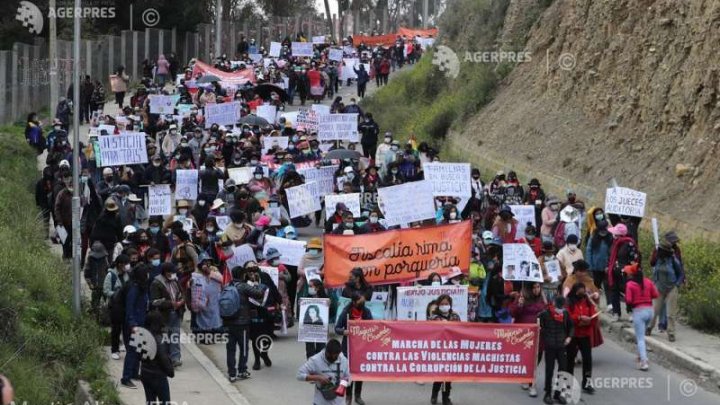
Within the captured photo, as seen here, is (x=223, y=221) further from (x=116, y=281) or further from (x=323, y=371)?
(x=323, y=371)

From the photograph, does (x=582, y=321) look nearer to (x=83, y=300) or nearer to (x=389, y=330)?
(x=389, y=330)

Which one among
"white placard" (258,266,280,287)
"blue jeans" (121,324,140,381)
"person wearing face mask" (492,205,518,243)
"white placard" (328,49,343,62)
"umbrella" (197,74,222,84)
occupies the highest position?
"white placard" (328,49,343,62)

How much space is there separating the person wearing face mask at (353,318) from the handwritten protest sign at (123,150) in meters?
10.4

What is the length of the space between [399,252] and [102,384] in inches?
197

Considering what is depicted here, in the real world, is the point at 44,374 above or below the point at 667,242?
below

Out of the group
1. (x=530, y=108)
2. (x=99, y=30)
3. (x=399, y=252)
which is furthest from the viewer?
(x=99, y=30)

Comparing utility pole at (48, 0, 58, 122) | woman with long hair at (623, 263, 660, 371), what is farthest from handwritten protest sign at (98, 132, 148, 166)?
utility pole at (48, 0, 58, 122)

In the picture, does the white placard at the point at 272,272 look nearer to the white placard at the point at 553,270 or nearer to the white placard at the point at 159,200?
the white placard at the point at 553,270

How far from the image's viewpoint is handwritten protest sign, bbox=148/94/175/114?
1458 inches

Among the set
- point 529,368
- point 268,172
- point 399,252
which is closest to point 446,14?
point 268,172

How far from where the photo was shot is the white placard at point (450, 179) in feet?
83.8

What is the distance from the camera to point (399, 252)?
20.2 meters

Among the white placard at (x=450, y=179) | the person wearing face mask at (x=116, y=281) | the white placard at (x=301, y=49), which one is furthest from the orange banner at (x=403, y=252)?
the white placard at (x=301, y=49)

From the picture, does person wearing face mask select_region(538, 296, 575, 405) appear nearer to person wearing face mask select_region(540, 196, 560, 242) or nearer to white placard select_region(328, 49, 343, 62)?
person wearing face mask select_region(540, 196, 560, 242)
